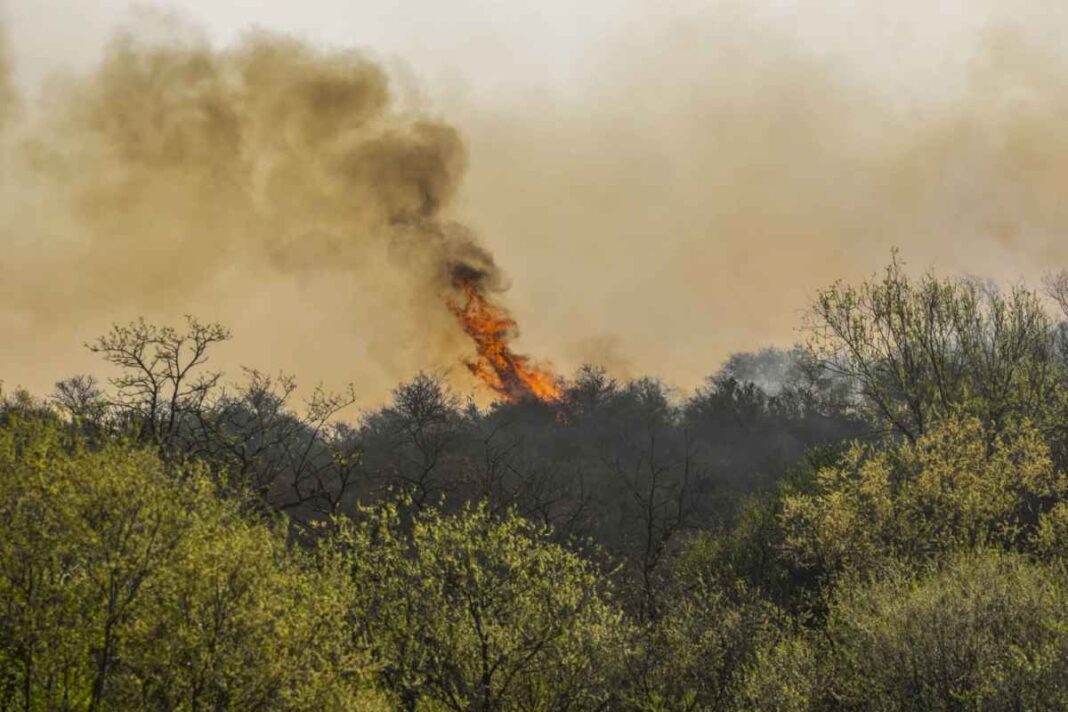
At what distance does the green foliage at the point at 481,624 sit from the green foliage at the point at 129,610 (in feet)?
12.1

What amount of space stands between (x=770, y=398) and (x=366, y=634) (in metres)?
69.5

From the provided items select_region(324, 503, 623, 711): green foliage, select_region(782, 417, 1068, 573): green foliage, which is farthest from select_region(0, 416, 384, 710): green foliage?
select_region(782, 417, 1068, 573): green foliage

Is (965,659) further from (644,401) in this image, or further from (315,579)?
(644,401)

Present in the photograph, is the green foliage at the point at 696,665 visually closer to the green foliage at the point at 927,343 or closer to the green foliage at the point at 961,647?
the green foliage at the point at 961,647

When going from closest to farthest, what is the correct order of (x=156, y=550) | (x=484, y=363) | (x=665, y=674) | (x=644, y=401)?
(x=156, y=550) → (x=665, y=674) → (x=484, y=363) → (x=644, y=401)

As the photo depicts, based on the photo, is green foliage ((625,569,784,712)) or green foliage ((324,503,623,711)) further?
green foliage ((625,569,784,712))

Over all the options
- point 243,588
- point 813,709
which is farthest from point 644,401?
point 243,588

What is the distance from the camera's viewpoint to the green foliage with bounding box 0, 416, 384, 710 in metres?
17.9

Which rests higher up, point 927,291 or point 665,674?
point 927,291

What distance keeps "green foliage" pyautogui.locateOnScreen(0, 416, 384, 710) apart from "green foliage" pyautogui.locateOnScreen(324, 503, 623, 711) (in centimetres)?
369

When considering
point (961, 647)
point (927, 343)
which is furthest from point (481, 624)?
point (927, 343)

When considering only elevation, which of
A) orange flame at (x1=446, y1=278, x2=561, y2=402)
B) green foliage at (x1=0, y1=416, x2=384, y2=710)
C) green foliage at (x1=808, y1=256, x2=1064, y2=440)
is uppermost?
orange flame at (x1=446, y1=278, x2=561, y2=402)

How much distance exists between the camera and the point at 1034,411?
43062 mm

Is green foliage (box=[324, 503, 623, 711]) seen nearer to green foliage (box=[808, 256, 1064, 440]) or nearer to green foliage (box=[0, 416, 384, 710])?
green foliage (box=[0, 416, 384, 710])
